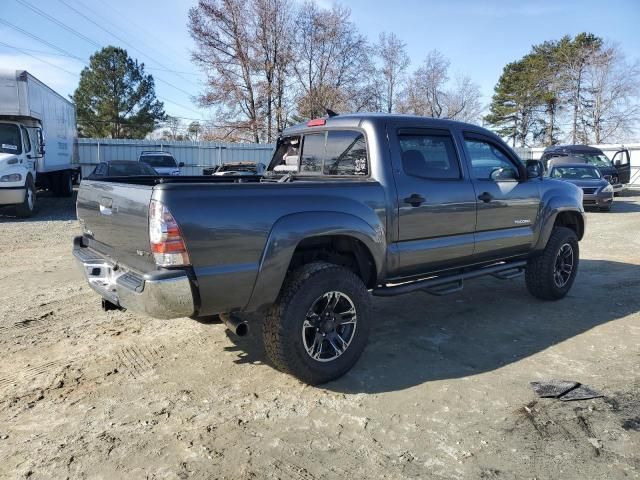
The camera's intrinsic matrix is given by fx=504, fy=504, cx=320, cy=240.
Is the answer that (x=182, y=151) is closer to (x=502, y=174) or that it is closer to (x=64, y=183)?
(x=64, y=183)

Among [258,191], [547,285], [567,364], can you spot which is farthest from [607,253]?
[258,191]

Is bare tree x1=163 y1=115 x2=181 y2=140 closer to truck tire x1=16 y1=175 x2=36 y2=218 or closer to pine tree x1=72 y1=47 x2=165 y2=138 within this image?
pine tree x1=72 y1=47 x2=165 y2=138

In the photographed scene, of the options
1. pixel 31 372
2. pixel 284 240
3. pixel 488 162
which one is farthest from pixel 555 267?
pixel 31 372

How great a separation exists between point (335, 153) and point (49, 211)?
13.0 m

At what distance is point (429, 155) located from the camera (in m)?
4.50

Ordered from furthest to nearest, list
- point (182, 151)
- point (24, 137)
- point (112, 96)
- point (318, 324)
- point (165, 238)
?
point (112, 96), point (182, 151), point (24, 137), point (318, 324), point (165, 238)

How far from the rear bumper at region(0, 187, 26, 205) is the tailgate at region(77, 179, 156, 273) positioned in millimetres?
9514

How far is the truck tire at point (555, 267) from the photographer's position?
569cm

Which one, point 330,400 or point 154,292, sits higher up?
point 154,292

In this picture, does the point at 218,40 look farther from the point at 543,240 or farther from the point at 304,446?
the point at 304,446

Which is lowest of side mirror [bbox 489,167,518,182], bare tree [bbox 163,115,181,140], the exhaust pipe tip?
the exhaust pipe tip

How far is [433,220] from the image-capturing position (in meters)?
4.35

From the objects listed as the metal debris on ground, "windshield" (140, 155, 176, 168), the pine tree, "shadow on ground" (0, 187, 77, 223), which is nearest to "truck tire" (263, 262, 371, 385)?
the metal debris on ground

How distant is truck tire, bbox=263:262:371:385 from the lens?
346cm
